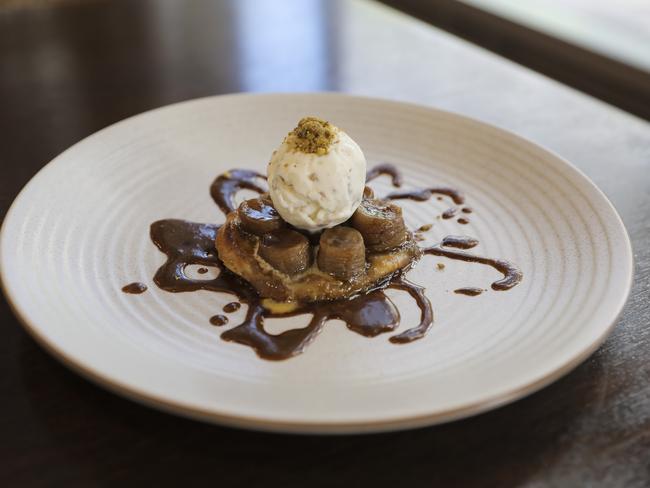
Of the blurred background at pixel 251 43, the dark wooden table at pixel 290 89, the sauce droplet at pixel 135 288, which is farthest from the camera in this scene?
the blurred background at pixel 251 43

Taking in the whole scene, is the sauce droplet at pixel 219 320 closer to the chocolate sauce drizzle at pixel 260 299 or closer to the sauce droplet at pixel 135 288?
the chocolate sauce drizzle at pixel 260 299

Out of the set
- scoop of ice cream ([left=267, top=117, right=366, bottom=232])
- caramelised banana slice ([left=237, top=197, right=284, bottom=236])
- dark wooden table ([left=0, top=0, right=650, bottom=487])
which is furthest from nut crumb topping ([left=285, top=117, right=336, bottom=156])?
dark wooden table ([left=0, top=0, right=650, bottom=487])

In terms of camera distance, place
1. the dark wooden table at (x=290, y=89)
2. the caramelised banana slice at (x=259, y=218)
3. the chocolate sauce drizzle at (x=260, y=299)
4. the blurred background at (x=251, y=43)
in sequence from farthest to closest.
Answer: the blurred background at (x=251, y=43) < the caramelised banana slice at (x=259, y=218) < the chocolate sauce drizzle at (x=260, y=299) < the dark wooden table at (x=290, y=89)

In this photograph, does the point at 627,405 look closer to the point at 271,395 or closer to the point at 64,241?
the point at 271,395

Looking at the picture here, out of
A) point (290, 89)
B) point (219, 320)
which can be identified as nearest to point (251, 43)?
point (290, 89)

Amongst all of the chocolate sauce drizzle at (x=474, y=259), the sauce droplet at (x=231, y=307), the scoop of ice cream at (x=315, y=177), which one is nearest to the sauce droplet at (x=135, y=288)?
the sauce droplet at (x=231, y=307)

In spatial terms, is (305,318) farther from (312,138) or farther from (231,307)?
(312,138)

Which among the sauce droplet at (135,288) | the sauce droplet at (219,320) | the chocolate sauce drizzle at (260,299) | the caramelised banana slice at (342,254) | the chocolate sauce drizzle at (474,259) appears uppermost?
the caramelised banana slice at (342,254)

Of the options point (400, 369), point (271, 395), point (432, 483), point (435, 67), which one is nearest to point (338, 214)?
point (400, 369)
